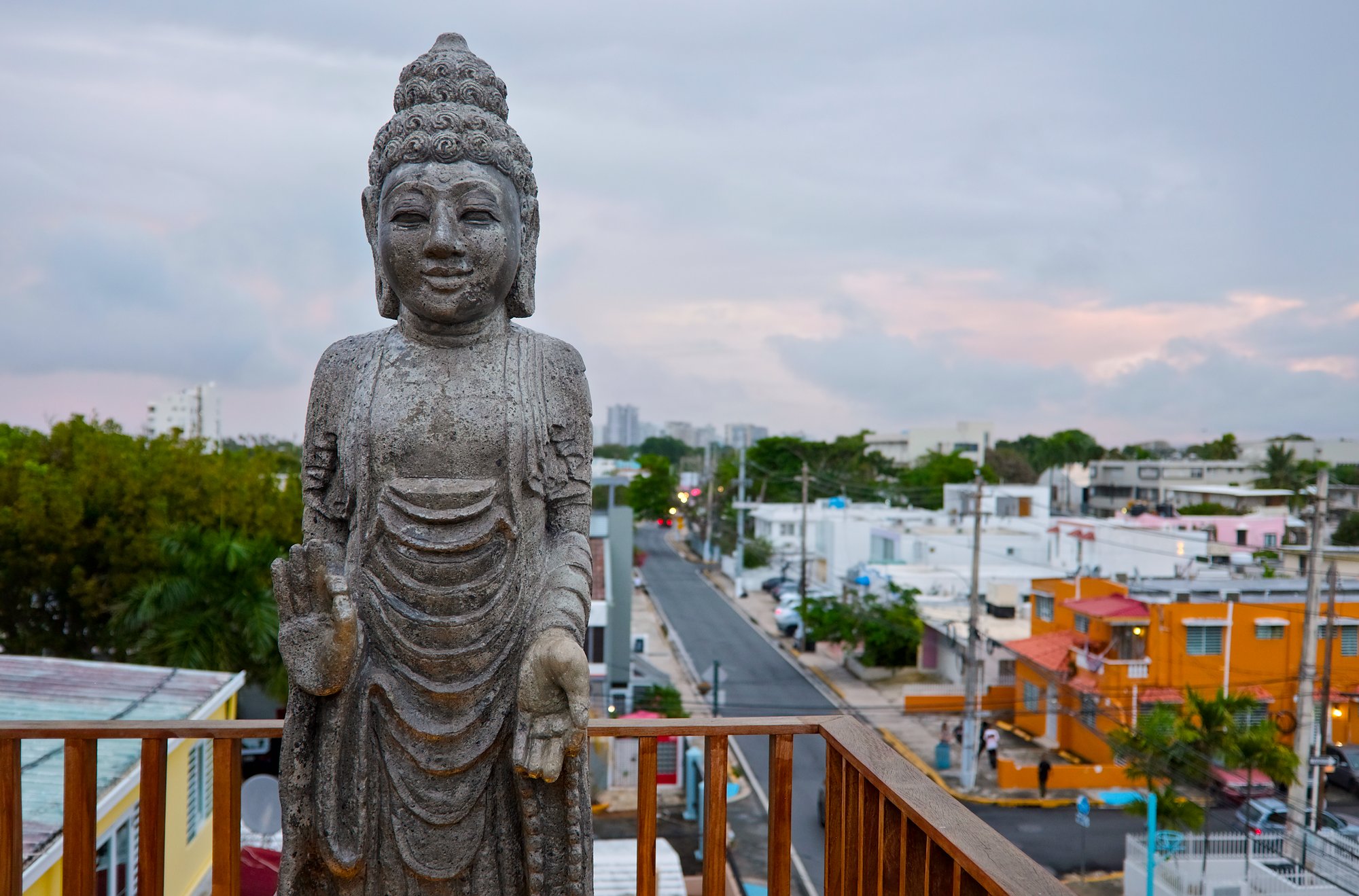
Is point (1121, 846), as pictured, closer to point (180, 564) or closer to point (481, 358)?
point (180, 564)

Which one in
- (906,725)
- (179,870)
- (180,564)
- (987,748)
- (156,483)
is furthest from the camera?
(906,725)

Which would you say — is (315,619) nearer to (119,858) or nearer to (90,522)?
(119,858)

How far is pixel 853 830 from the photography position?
3123mm

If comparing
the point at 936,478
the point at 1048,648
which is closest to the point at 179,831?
the point at 1048,648

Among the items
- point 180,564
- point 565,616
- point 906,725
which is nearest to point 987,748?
point 906,725

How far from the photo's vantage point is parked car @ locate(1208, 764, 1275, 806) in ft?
50.4

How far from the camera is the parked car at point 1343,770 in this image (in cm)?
1733

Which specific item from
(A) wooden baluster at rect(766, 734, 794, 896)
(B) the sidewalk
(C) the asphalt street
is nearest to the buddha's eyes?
(A) wooden baluster at rect(766, 734, 794, 896)

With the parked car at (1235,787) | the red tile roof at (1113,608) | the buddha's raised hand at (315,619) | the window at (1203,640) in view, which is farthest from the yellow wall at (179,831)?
the window at (1203,640)

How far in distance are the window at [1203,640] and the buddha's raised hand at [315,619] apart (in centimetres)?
1806

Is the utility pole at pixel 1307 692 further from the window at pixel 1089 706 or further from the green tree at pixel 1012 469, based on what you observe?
the green tree at pixel 1012 469

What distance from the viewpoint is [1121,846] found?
15109mm

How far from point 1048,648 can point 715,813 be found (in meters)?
17.7

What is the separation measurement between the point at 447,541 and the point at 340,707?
0.51 m
